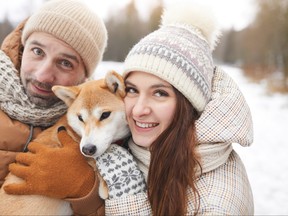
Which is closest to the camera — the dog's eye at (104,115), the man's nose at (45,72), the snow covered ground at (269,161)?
the dog's eye at (104,115)

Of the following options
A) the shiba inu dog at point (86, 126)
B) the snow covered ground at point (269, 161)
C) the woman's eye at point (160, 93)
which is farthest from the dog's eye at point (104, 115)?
the snow covered ground at point (269, 161)

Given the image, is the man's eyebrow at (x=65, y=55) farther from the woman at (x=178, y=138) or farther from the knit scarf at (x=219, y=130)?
the knit scarf at (x=219, y=130)

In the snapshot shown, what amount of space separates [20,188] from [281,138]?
290 inches

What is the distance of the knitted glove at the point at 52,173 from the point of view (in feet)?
7.01

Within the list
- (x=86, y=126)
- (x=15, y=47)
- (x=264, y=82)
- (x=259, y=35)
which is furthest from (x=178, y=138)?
(x=259, y=35)

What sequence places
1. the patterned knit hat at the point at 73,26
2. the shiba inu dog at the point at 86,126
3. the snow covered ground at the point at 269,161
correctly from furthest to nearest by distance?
the snow covered ground at the point at 269,161, the patterned knit hat at the point at 73,26, the shiba inu dog at the point at 86,126

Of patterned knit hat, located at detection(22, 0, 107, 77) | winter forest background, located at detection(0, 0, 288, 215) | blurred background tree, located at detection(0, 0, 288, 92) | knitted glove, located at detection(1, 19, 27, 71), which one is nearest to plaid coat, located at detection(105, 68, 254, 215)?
patterned knit hat, located at detection(22, 0, 107, 77)

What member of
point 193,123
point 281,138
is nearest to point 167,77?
point 193,123

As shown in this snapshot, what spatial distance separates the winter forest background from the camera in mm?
5379

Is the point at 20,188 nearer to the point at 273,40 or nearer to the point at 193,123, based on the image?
the point at 193,123

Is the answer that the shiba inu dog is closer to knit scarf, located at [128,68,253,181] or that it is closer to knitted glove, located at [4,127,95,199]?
knitted glove, located at [4,127,95,199]

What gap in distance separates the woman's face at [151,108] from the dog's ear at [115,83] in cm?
19

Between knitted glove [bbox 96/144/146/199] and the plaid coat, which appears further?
knitted glove [bbox 96/144/146/199]

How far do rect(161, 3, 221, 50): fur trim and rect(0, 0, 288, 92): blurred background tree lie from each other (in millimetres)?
7562
